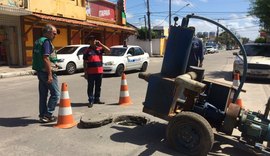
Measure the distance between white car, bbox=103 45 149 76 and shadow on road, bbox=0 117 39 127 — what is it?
28.4 ft

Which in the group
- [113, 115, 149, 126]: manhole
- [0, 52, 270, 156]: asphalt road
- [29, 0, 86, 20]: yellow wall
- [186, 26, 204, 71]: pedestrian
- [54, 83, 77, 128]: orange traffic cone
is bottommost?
[0, 52, 270, 156]: asphalt road

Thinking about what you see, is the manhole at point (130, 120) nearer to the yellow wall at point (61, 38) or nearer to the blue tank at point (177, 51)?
the blue tank at point (177, 51)

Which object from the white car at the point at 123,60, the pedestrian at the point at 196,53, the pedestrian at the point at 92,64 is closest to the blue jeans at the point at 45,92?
the pedestrian at the point at 92,64

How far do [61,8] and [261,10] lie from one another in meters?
13.1

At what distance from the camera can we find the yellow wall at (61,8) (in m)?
20.4

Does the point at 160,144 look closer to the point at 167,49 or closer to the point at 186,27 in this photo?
the point at 167,49

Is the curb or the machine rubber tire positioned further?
the curb

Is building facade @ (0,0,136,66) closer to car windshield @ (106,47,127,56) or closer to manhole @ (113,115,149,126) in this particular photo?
car windshield @ (106,47,127,56)

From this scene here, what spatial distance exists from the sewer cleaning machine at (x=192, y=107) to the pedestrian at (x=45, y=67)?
185cm

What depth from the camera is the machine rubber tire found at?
451 cm

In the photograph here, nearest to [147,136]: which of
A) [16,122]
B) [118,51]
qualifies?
[16,122]

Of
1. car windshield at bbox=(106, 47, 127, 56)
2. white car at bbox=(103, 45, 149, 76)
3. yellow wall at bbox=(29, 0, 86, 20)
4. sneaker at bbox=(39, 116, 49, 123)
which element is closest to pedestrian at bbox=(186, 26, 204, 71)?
sneaker at bbox=(39, 116, 49, 123)

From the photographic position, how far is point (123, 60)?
16078 mm

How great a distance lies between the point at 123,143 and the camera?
5.15m
